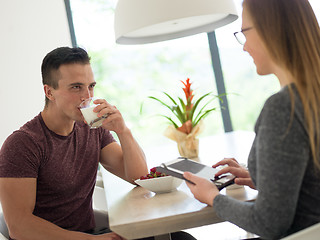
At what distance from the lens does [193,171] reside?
163 cm

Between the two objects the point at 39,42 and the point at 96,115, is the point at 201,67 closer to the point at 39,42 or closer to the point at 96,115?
the point at 39,42

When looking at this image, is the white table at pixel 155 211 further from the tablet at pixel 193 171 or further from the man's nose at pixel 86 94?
the man's nose at pixel 86 94

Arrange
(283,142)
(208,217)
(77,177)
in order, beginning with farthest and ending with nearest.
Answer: (77,177) → (208,217) → (283,142)

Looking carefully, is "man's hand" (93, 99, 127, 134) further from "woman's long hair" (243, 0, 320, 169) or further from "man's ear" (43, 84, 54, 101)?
"woman's long hair" (243, 0, 320, 169)

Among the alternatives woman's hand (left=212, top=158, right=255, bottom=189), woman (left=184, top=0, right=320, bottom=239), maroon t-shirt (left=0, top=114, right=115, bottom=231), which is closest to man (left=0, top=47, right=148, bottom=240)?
maroon t-shirt (left=0, top=114, right=115, bottom=231)

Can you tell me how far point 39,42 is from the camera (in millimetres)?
4434

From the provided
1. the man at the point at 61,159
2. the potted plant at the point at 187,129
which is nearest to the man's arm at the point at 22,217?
the man at the point at 61,159

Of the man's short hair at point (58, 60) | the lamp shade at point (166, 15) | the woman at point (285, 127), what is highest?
the lamp shade at point (166, 15)

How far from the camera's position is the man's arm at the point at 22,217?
169 cm

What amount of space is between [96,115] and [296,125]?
108 cm

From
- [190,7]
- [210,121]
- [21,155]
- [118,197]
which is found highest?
[190,7]

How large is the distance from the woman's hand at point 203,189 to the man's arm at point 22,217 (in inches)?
20.3

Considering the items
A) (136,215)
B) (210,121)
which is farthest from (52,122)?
(210,121)

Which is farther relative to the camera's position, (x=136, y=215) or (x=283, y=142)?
(x=136, y=215)
